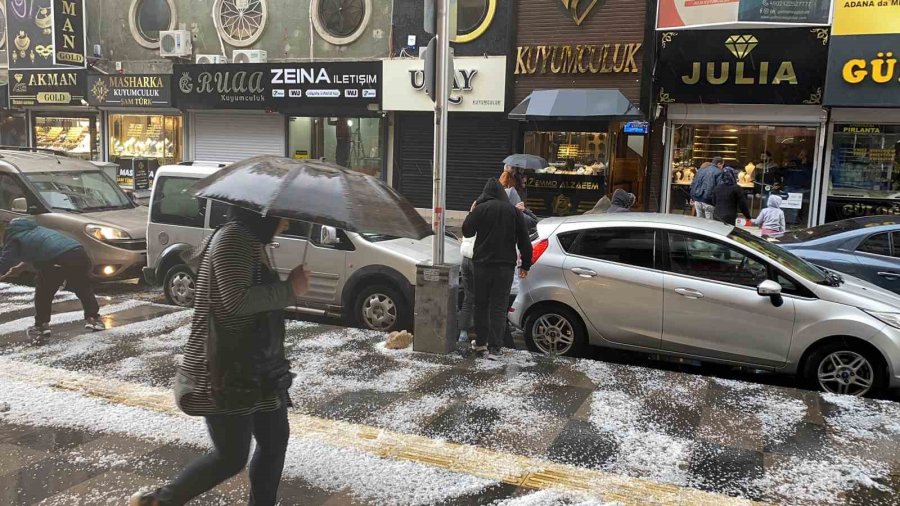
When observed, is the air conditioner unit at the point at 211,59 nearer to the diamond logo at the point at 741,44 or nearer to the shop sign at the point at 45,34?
the shop sign at the point at 45,34

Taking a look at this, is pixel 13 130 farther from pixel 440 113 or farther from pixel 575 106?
pixel 440 113

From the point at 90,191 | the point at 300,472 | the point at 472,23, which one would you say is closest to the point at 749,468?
the point at 300,472

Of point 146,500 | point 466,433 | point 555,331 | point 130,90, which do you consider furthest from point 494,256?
point 130,90

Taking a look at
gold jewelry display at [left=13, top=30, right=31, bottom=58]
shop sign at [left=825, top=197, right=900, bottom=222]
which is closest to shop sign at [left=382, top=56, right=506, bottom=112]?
shop sign at [left=825, top=197, right=900, bottom=222]

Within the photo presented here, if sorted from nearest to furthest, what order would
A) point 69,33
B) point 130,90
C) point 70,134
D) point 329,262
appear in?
point 329,262 < point 130,90 < point 69,33 < point 70,134

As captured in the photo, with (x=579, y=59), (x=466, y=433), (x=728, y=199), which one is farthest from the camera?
(x=579, y=59)

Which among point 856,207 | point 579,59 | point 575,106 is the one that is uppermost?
point 579,59

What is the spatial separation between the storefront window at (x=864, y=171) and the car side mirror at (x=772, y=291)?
9.26 meters

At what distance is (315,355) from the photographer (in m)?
6.92

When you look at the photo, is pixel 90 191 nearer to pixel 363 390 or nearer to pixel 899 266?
pixel 363 390

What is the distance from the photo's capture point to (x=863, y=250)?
8.09m

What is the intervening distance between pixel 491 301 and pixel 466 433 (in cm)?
207

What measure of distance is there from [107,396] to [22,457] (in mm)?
1117

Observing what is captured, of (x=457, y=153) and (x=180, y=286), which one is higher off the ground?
(x=457, y=153)
